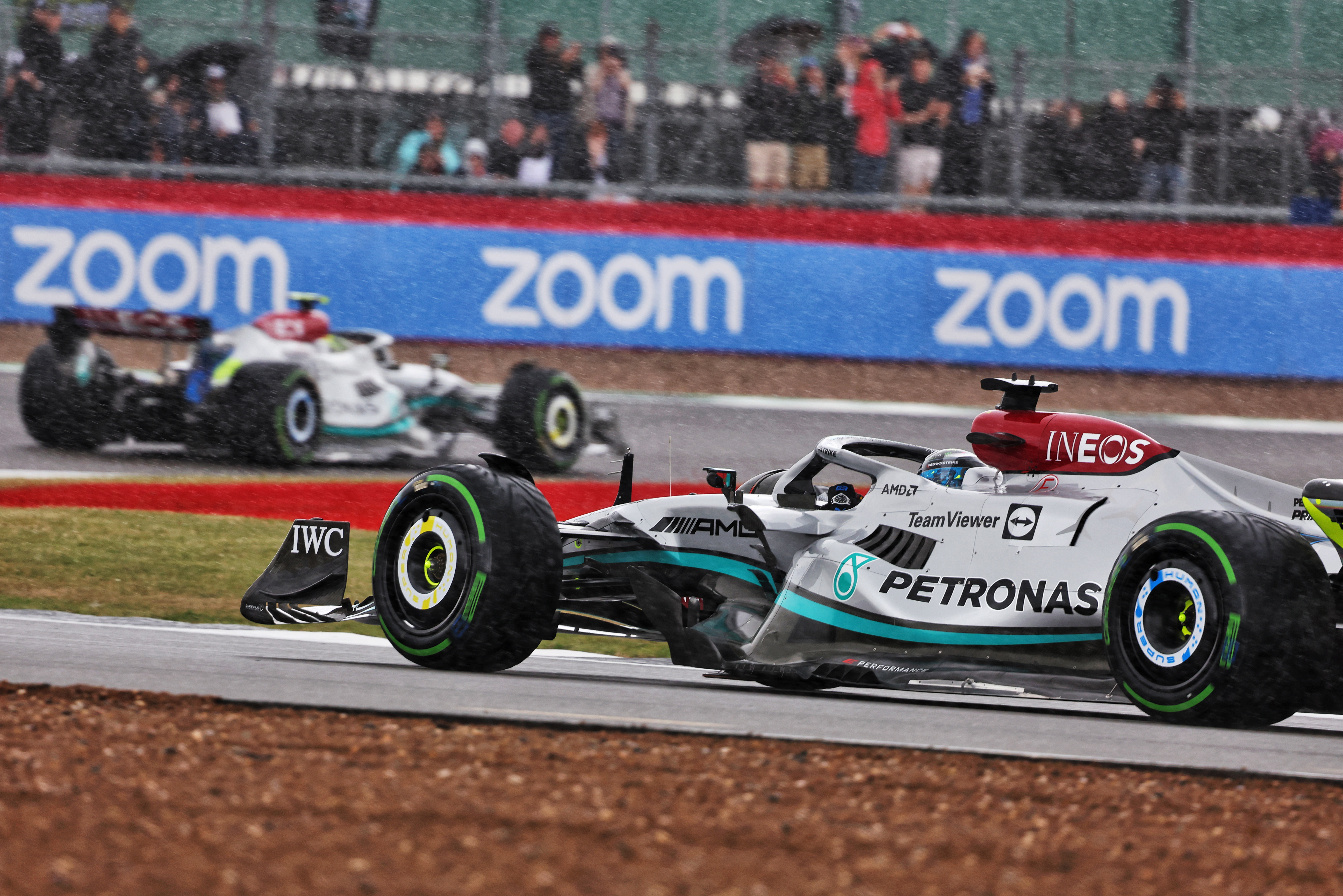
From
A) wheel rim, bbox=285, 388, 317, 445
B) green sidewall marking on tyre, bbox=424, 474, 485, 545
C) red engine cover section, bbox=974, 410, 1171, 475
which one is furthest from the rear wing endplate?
red engine cover section, bbox=974, 410, 1171, 475

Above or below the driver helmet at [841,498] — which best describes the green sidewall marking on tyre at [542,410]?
below

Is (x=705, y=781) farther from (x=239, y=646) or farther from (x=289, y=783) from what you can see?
(x=239, y=646)

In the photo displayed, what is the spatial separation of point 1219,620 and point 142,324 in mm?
9999

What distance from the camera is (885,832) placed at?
399cm

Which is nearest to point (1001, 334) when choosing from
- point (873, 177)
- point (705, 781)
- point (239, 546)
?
point (873, 177)

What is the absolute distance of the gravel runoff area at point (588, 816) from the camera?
136 inches

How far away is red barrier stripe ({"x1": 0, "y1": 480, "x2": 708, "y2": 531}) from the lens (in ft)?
42.4

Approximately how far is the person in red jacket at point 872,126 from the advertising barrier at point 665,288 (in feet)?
3.23

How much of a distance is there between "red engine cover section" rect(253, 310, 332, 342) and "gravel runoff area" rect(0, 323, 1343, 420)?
238 centimetres

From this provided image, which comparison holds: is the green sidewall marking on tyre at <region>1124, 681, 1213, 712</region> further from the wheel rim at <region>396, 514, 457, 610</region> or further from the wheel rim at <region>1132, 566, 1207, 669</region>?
the wheel rim at <region>396, 514, 457, 610</region>

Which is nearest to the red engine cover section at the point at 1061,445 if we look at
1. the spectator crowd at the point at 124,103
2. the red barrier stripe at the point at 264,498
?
the red barrier stripe at the point at 264,498

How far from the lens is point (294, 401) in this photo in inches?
553

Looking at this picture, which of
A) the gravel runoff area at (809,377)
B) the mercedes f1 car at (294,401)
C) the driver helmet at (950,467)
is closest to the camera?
the driver helmet at (950,467)

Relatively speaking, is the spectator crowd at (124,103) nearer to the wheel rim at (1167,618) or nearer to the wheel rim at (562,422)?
the wheel rim at (562,422)
